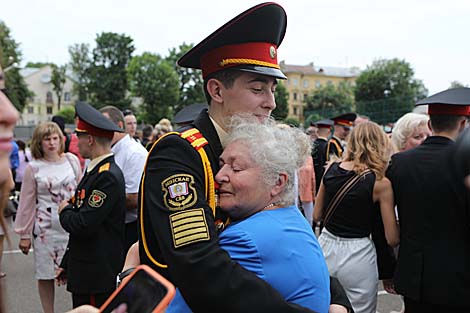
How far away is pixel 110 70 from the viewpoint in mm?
65500

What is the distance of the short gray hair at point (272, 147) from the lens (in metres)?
1.69

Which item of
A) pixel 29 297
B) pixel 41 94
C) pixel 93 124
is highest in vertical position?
pixel 93 124

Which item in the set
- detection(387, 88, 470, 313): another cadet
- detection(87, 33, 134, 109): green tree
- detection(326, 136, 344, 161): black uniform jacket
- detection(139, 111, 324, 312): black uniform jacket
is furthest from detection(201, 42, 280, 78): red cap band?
detection(87, 33, 134, 109): green tree

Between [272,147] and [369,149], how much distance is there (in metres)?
2.36

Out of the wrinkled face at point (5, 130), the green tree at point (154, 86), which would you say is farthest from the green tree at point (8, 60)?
the green tree at point (154, 86)

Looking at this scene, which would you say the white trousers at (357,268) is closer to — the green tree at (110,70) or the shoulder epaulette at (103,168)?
the shoulder epaulette at (103,168)

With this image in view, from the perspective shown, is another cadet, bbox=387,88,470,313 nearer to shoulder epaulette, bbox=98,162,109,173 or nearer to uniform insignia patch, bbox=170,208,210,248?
uniform insignia patch, bbox=170,208,210,248

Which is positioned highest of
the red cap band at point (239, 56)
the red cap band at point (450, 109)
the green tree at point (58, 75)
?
the green tree at point (58, 75)

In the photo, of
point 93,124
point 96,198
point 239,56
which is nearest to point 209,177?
point 239,56

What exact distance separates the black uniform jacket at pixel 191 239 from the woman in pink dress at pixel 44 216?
3202mm

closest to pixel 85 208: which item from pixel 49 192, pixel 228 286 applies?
pixel 49 192

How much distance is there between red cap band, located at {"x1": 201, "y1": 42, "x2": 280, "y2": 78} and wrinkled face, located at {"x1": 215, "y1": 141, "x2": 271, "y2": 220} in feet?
1.28

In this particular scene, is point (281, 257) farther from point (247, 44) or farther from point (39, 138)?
point (39, 138)

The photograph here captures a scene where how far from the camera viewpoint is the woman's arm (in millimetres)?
3520
